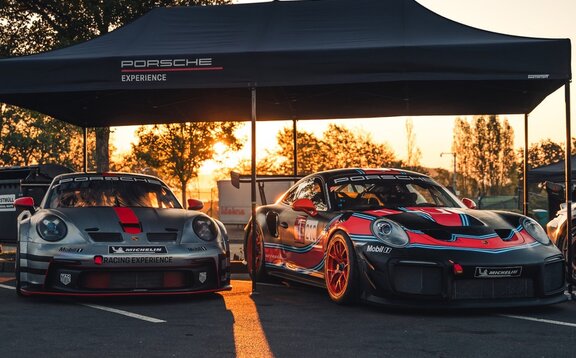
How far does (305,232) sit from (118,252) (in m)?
1.95

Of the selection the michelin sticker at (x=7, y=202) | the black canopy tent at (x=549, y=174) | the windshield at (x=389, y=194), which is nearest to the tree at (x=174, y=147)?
the black canopy tent at (x=549, y=174)

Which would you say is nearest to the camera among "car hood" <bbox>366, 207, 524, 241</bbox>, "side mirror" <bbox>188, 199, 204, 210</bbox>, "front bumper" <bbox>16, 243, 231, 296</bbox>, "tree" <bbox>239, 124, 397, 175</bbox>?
"car hood" <bbox>366, 207, 524, 241</bbox>

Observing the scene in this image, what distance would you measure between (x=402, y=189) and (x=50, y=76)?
13.3 feet

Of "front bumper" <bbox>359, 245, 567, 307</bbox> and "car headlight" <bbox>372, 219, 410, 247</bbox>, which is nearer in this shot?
"front bumper" <bbox>359, 245, 567, 307</bbox>

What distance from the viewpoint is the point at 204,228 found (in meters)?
8.45

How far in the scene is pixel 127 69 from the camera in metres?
9.37

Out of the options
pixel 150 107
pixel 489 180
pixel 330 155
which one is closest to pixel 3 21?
pixel 150 107

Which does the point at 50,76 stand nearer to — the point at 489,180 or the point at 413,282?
the point at 413,282

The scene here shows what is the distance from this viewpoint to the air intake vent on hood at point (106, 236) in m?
7.86

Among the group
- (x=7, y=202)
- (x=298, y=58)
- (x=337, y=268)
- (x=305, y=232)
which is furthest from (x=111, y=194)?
(x=7, y=202)

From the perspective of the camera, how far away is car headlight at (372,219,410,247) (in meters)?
7.20

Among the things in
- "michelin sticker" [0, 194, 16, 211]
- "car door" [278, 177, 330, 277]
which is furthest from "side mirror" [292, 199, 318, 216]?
"michelin sticker" [0, 194, 16, 211]

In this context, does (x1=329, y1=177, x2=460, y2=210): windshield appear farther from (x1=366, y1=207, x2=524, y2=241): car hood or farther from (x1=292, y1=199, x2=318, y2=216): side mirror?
(x1=366, y1=207, x2=524, y2=241): car hood

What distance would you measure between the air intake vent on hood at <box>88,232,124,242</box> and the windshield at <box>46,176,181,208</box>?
1011mm
